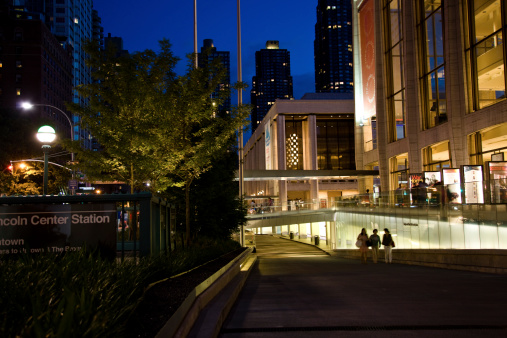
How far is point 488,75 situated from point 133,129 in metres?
27.0

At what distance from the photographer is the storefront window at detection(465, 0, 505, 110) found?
33.8 meters

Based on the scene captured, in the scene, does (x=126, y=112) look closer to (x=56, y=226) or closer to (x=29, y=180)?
(x=56, y=226)

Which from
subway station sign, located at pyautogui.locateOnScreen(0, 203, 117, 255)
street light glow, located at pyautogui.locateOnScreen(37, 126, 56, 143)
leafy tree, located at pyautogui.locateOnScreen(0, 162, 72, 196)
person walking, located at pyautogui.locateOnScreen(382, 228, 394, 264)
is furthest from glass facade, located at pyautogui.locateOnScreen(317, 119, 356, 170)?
subway station sign, located at pyautogui.locateOnScreen(0, 203, 117, 255)

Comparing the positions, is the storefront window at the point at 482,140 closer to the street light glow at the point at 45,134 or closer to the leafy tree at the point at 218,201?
the leafy tree at the point at 218,201

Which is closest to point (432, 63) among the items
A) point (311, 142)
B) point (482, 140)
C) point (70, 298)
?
point (482, 140)

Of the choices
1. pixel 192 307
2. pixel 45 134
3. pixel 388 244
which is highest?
pixel 45 134

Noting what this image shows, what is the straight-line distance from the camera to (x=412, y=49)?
137ft

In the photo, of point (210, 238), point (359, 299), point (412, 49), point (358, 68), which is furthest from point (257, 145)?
point (359, 299)

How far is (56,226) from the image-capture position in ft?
30.7

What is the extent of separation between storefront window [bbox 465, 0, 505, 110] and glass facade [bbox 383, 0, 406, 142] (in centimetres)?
1198

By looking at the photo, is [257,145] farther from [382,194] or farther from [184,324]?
[184,324]

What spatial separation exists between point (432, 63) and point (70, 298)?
40852 mm

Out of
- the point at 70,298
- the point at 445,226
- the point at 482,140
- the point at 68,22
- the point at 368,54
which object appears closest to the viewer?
the point at 70,298

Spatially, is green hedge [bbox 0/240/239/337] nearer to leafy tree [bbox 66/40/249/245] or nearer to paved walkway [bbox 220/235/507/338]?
paved walkway [bbox 220/235/507/338]
